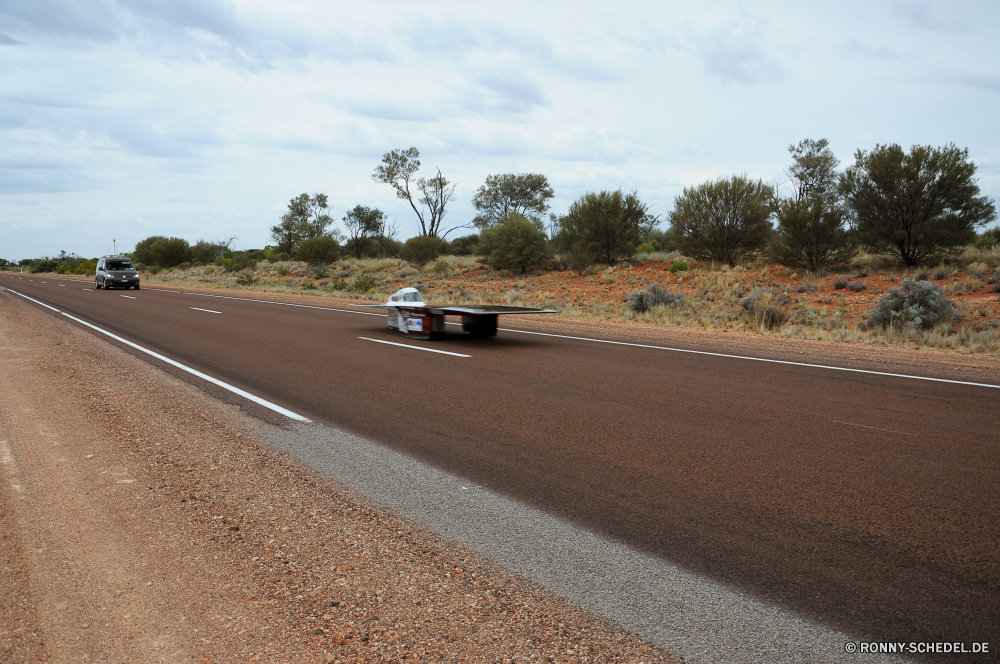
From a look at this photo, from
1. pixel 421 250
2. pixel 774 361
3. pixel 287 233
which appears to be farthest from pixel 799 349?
pixel 287 233

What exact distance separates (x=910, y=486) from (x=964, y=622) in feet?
6.34

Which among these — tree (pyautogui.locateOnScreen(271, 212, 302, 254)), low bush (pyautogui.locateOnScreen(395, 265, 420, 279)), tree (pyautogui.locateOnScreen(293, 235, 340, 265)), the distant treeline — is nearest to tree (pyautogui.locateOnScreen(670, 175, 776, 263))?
the distant treeline

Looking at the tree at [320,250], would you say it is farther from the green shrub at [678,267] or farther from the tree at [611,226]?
the green shrub at [678,267]

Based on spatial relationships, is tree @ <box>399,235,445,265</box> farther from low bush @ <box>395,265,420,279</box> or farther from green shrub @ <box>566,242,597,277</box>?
green shrub @ <box>566,242,597,277</box>

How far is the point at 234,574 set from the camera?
3.66 metres

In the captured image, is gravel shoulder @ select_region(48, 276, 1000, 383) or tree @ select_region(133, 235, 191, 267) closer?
gravel shoulder @ select_region(48, 276, 1000, 383)

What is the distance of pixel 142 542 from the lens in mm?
4055

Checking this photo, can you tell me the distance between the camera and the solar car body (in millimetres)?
13203

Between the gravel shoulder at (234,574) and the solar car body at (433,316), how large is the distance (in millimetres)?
7414

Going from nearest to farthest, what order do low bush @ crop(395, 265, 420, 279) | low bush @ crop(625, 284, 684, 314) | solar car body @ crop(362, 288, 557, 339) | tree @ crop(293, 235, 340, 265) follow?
solar car body @ crop(362, 288, 557, 339) < low bush @ crop(625, 284, 684, 314) < low bush @ crop(395, 265, 420, 279) < tree @ crop(293, 235, 340, 265)

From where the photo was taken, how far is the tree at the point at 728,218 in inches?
1300

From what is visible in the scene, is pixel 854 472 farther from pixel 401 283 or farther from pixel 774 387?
pixel 401 283

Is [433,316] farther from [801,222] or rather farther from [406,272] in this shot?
[406,272]

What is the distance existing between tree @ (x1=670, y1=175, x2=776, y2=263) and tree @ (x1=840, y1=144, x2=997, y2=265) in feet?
19.1
